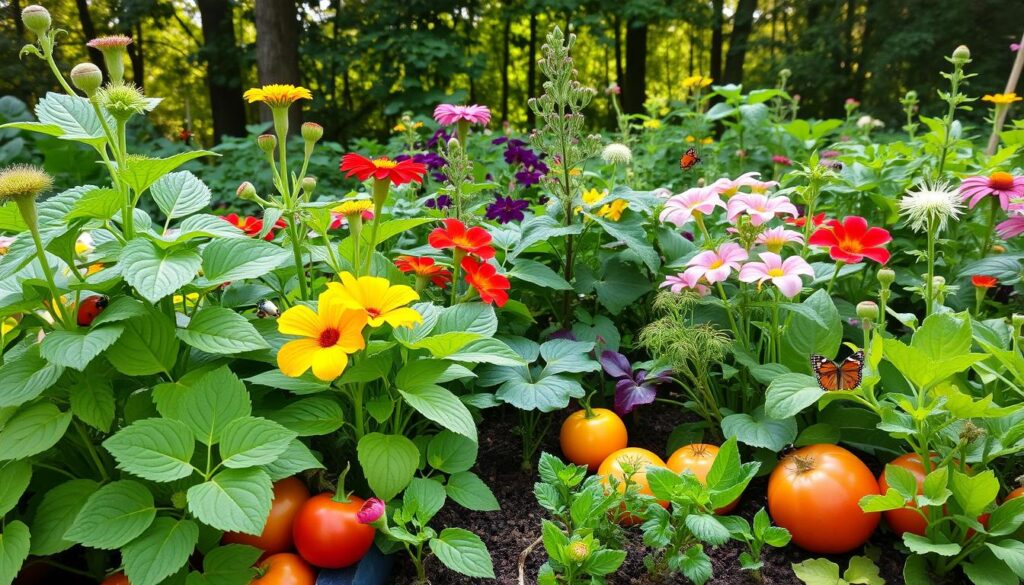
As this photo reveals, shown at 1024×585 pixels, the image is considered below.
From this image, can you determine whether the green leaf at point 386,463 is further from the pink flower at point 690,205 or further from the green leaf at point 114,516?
the pink flower at point 690,205

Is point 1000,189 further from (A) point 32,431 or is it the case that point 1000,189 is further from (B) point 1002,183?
(A) point 32,431

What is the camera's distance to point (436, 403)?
1168 millimetres

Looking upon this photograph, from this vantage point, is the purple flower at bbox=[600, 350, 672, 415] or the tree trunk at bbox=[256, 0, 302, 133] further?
the tree trunk at bbox=[256, 0, 302, 133]

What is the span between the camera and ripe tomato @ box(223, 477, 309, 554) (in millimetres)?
1211

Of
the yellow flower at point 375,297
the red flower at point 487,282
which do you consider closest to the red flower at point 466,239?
the red flower at point 487,282

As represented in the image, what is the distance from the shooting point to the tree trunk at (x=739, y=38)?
900 cm

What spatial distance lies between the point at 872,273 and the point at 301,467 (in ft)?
5.91

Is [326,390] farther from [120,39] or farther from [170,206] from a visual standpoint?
[120,39]

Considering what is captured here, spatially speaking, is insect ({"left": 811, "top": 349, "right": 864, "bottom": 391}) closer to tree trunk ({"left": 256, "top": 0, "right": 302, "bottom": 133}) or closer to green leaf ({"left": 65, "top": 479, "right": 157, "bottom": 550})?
green leaf ({"left": 65, "top": 479, "right": 157, "bottom": 550})

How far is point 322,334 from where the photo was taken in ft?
3.71

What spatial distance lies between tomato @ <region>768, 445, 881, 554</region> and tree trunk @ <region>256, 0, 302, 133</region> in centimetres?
598

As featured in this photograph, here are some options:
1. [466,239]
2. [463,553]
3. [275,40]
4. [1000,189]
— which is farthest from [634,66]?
[463,553]

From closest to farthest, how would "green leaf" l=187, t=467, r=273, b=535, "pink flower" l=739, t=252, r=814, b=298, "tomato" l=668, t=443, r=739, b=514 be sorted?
"green leaf" l=187, t=467, r=273, b=535
"pink flower" l=739, t=252, r=814, b=298
"tomato" l=668, t=443, r=739, b=514

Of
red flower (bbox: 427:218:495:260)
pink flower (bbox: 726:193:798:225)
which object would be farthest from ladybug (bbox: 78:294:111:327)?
pink flower (bbox: 726:193:798:225)
